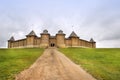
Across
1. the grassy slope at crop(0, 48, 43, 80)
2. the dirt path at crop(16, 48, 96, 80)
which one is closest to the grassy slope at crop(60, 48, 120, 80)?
the dirt path at crop(16, 48, 96, 80)

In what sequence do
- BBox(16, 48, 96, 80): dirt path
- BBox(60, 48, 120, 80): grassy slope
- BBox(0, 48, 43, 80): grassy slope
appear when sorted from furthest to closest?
BBox(0, 48, 43, 80): grassy slope
BBox(60, 48, 120, 80): grassy slope
BBox(16, 48, 96, 80): dirt path

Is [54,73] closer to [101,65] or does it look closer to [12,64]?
[12,64]

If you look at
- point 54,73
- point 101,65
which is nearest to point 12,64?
point 54,73

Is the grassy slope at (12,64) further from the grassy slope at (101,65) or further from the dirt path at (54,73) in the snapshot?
the grassy slope at (101,65)

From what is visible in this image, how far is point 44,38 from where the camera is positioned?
289 feet

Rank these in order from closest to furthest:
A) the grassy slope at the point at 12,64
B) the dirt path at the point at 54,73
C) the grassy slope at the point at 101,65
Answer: the dirt path at the point at 54,73
the grassy slope at the point at 101,65
the grassy slope at the point at 12,64

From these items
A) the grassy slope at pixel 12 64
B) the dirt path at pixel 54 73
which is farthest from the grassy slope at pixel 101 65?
the grassy slope at pixel 12 64

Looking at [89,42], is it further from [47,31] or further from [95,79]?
[95,79]

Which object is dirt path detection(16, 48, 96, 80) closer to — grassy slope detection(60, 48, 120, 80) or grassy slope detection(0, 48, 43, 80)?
grassy slope detection(0, 48, 43, 80)

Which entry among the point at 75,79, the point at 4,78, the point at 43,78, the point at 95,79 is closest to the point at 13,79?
the point at 4,78

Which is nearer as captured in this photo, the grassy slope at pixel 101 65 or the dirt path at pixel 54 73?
the dirt path at pixel 54 73

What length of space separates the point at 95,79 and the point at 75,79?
1741 mm

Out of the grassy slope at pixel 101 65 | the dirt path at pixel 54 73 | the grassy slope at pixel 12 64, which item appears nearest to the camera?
the dirt path at pixel 54 73

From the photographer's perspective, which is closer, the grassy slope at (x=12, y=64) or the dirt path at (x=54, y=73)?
the dirt path at (x=54, y=73)
